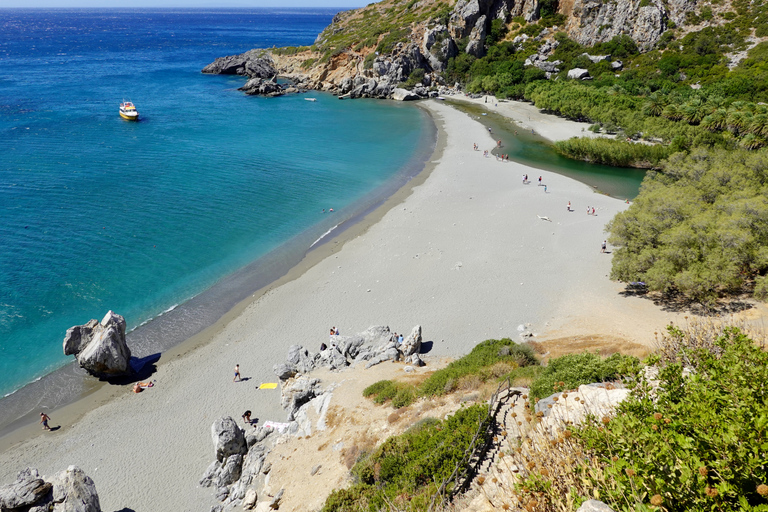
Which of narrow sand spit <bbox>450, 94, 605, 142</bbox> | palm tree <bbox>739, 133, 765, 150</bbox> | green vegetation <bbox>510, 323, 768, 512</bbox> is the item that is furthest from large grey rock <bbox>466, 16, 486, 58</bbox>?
green vegetation <bbox>510, 323, 768, 512</bbox>

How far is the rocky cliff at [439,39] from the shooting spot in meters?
85.3

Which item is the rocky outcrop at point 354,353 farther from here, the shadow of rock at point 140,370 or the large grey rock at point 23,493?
the large grey rock at point 23,493

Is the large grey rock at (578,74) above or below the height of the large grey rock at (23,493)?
above

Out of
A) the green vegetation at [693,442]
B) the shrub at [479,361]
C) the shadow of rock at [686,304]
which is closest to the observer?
the green vegetation at [693,442]

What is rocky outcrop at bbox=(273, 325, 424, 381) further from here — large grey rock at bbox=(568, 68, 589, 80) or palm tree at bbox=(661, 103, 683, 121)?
large grey rock at bbox=(568, 68, 589, 80)

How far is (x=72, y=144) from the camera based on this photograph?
58.2 meters

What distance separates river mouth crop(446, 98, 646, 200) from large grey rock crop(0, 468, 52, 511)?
4820 cm

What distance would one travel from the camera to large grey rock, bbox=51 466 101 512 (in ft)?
48.2

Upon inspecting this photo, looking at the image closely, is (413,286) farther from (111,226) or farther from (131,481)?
(111,226)

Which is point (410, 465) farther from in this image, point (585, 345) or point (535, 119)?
point (535, 119)

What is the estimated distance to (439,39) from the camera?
99.0m

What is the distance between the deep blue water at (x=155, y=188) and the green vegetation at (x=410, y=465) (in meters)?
19.0

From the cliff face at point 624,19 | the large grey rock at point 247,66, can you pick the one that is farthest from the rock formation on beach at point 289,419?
the large grey rock at point 247,66

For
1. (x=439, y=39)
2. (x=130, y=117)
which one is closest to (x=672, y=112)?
(x=439, y=39)
